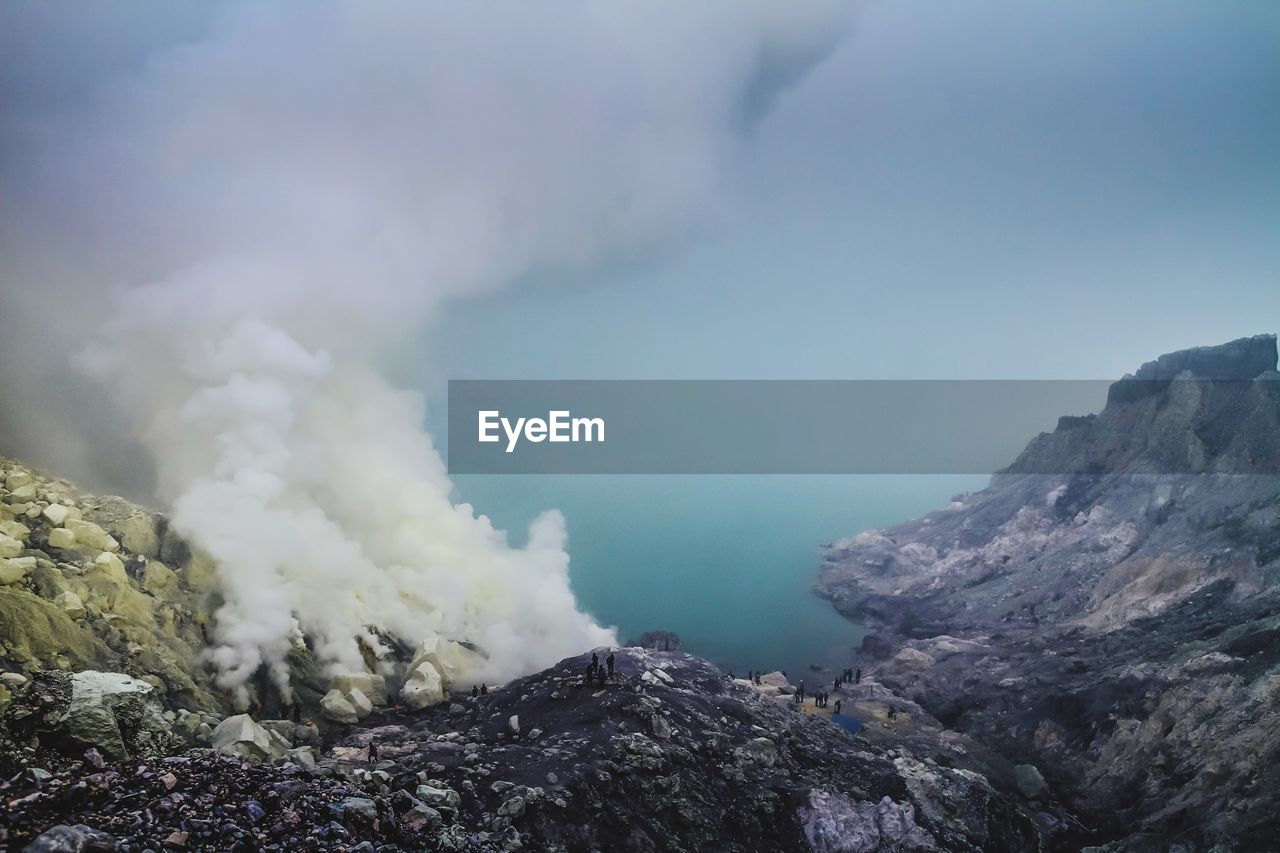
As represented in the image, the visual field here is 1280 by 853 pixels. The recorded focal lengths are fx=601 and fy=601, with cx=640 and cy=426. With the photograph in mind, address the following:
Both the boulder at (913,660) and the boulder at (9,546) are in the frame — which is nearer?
the boulder at (9,546)

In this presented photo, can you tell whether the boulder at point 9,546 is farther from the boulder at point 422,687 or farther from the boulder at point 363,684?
the boulder at point 422,687

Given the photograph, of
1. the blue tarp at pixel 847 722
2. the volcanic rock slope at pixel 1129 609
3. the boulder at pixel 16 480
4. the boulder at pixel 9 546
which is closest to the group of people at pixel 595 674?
the blue tarp at pixel 847 722

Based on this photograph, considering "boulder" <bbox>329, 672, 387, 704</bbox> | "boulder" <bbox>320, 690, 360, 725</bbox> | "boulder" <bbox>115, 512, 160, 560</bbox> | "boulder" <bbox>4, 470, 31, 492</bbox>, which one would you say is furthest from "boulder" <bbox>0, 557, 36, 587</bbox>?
"boulder" <bbox>329, 672, 387, 704</bbox>

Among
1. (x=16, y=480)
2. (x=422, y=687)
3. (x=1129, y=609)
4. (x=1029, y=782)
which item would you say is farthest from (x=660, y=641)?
(x=16, y=480)

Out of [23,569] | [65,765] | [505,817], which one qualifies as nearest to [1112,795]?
[505,817]

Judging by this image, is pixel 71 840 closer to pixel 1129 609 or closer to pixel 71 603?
pixel 71 603

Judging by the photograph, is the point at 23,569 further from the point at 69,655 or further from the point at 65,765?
the point at 65,765

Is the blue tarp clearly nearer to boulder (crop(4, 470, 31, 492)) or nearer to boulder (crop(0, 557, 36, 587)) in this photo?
boulder (crop(0, 557, 36, 587))
